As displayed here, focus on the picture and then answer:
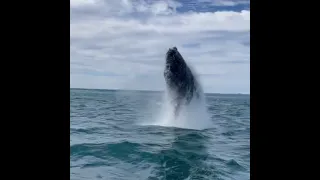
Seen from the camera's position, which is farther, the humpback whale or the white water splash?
the white water splash

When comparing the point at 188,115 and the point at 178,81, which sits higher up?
the point at 178,81

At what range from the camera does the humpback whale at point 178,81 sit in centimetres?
2400

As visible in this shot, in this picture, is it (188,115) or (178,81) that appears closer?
(178,81)

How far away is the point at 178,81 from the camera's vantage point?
25.0 metres

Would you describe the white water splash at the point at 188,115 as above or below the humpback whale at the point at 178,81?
below

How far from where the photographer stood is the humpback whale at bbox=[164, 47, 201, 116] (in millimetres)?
24000

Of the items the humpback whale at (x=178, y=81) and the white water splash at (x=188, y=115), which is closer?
the humpback whale at (x=178, y=81)

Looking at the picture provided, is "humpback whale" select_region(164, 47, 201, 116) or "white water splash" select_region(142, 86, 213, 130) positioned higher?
"humpback whale" select_region(164, 47, 201, 116)
